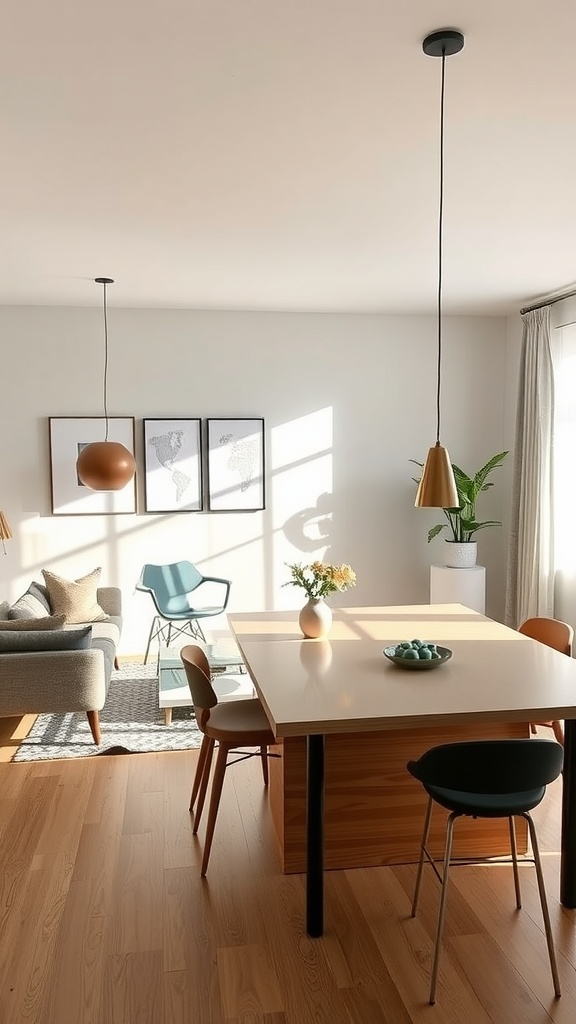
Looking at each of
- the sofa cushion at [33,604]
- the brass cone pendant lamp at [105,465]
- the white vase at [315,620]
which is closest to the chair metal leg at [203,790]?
the white vase at [315,620]

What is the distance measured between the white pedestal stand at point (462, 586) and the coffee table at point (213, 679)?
5.94 feet

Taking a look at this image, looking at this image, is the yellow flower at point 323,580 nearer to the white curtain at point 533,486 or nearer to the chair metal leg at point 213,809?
the chair metal leg at point 213,809

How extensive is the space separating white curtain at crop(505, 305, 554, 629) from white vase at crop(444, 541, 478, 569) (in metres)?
0.33

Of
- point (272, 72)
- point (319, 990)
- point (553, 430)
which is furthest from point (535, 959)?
point (553, 430)

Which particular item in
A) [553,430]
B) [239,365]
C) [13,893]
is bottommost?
[13,893]

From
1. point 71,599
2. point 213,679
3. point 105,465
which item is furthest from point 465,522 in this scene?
point 71,599

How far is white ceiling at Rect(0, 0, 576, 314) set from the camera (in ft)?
7.09

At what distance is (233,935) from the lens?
2598mm

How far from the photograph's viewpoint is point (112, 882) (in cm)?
294

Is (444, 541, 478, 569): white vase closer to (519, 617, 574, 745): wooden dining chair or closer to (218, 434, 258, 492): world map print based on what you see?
(218, 434, 258, 492): world map print

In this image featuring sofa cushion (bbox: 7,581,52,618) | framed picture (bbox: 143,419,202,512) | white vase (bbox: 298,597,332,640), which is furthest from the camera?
framed picture (bbox: 143,419,202,512)

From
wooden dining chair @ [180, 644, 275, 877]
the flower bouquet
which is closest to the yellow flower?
the flower bouquet

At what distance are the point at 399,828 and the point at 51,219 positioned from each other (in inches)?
123

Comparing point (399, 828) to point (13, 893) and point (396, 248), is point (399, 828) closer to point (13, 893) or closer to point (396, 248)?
point (13, 893)
